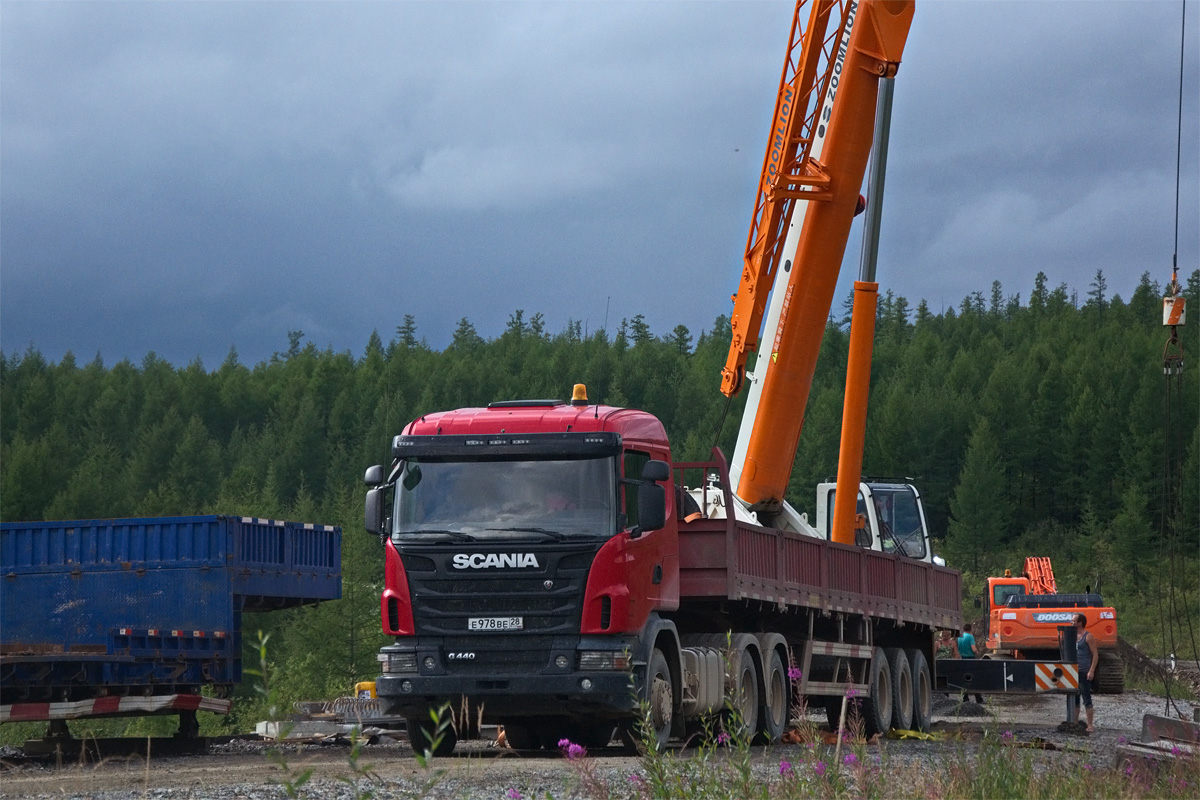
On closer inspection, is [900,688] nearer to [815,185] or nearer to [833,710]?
[833,710]

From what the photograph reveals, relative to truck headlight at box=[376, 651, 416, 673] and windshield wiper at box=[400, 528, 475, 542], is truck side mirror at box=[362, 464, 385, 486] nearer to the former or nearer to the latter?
windshield wiper at box=[400, 528, 475, 542]

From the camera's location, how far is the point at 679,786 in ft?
20.8

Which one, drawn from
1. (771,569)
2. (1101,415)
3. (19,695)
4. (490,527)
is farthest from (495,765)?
(1101,415)

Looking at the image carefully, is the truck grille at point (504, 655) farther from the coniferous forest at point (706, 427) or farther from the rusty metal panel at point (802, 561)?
the coniferous forest at point (706, 427)

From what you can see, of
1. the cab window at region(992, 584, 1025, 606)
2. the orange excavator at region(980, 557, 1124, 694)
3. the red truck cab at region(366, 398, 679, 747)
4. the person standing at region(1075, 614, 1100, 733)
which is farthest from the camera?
the cab window at region(992, 584, 1025, 606)

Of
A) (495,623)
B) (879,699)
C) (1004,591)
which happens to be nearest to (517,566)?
(495,623)

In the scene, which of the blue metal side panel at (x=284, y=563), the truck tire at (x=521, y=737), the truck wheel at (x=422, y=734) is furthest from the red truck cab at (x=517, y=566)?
the blue metal side panel at (x=284, y=563)

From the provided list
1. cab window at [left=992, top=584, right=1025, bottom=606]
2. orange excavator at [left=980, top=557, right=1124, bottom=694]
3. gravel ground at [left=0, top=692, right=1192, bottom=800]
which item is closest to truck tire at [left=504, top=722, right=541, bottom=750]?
Answer: gravel ground at [left=0, top=692, right=1192, bottom=800]

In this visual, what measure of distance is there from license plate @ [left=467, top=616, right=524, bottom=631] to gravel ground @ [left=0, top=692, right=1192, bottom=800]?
110cm

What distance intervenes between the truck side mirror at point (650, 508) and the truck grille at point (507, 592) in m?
0.44

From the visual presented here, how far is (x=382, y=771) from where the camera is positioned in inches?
445

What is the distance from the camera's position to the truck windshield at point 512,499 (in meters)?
12.3

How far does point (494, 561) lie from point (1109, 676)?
884 inches

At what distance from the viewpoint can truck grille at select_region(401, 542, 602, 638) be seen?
1215cm
